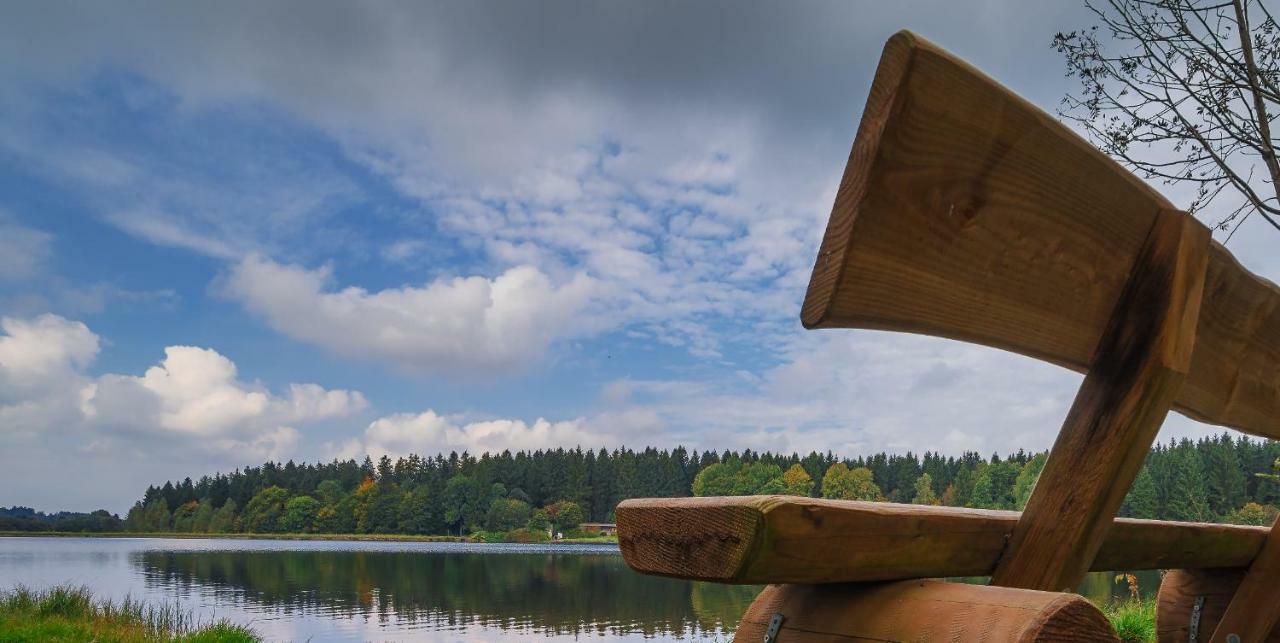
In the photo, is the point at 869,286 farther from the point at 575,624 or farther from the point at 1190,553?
the point at 575,624

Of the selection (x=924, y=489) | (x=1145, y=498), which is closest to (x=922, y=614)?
(x=1145, y=498)

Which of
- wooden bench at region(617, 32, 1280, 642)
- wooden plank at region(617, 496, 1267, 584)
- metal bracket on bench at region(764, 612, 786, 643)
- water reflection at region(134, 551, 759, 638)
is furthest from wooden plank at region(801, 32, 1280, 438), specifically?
water reflection at region(134, 551, 759, 638)

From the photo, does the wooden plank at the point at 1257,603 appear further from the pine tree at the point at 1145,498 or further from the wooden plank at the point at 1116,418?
the pine tree at the point at 1145,498

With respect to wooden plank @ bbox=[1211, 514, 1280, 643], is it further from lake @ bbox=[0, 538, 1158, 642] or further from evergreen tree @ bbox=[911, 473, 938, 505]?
evergreen tree @ bbox=[911, 473, 938, 505]

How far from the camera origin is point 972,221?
109cm

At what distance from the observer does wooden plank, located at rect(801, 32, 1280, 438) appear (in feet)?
3.12

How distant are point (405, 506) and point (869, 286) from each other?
9563 centimetres

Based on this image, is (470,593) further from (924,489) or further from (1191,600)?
(924,489)

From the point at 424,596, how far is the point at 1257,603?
30.3 m

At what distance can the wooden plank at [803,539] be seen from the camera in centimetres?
110

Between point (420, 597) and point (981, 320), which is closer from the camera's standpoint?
point (981, 320)

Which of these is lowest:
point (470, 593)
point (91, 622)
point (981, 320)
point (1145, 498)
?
point (470, 593)

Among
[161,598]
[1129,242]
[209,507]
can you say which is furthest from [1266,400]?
[209,507]

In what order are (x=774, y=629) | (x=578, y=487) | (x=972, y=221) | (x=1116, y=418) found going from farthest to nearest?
(x=578, y=487)
(x=1116, y=418)
(x=774, y=629)
(x=972, y=221)
